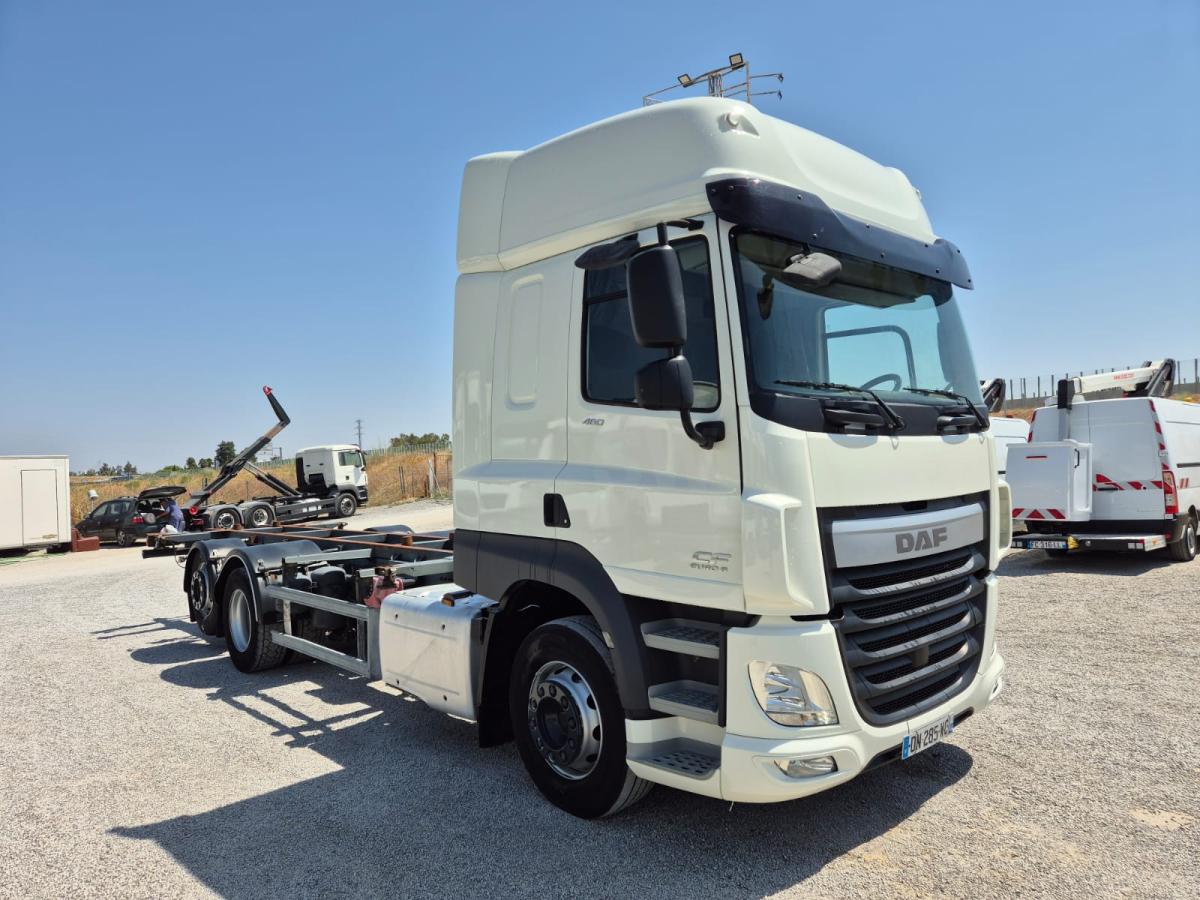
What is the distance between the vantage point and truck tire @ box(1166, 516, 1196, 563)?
1188 centimetres

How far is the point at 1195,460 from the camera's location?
12422mm

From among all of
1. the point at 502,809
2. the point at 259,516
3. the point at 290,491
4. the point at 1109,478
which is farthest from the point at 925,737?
the point at 290,491

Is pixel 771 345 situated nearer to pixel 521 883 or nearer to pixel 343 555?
pixel 521 883

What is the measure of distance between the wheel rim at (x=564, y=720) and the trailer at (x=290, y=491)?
72.6 feet

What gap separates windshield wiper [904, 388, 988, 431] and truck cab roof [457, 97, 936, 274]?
846 millimetres

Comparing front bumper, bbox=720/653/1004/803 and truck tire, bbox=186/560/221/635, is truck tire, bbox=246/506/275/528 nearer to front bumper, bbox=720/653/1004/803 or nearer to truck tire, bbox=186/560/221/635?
truck tire, bbox=186/560/221/635

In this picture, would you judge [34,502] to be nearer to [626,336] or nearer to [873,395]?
[626,336]

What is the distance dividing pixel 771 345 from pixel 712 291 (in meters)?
0.34

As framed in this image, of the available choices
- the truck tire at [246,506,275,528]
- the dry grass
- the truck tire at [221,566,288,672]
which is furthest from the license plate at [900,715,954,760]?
the dry grass

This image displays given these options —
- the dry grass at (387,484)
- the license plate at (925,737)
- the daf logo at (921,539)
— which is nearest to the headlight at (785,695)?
the license plate at (925,737)

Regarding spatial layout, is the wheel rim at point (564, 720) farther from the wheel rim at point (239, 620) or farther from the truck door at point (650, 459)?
the wheel rim at point (239, 620)

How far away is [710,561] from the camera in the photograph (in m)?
3.36

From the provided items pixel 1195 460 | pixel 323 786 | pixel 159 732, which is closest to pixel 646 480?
pixel 323 786

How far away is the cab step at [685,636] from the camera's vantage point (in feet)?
11.0
